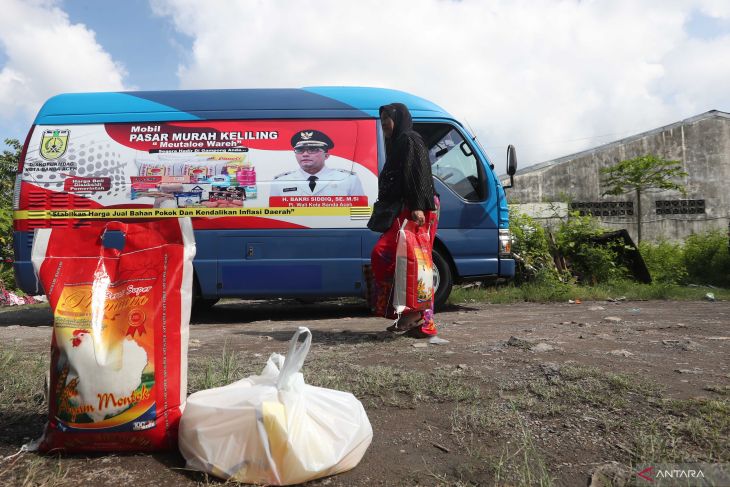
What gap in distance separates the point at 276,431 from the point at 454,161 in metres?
4.89

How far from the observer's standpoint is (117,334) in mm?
1769

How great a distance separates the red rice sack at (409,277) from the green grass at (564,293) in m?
3.56

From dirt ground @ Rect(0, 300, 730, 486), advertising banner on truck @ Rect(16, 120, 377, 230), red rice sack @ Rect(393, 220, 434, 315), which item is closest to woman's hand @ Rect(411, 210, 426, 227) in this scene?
red rice sack @ Rect(393, 220, 434, 315)

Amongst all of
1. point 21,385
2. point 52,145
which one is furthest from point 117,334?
point 52,145

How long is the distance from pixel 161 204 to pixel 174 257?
152 inches

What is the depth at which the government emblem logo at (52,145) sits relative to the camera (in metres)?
5.50

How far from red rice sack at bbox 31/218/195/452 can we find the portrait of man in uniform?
144 inches

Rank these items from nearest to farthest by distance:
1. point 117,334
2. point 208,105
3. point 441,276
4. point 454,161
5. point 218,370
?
point 117,334, point 218,370, point 208,105, point 441,276, point 454,161

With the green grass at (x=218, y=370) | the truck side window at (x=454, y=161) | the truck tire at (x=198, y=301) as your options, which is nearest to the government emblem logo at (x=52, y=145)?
the truck tire at (x=198, y=301)

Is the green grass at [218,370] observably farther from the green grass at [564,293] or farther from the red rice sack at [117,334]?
the green grass at [564,293]

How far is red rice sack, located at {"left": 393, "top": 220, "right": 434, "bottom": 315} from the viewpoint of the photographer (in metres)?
3.70

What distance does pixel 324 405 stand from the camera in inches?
67.6

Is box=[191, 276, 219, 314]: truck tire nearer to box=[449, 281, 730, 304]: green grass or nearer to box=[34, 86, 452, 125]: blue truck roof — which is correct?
box=[34, 86, 452, 125]: blue truck roof

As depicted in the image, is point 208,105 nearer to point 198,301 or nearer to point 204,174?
point 204,174
